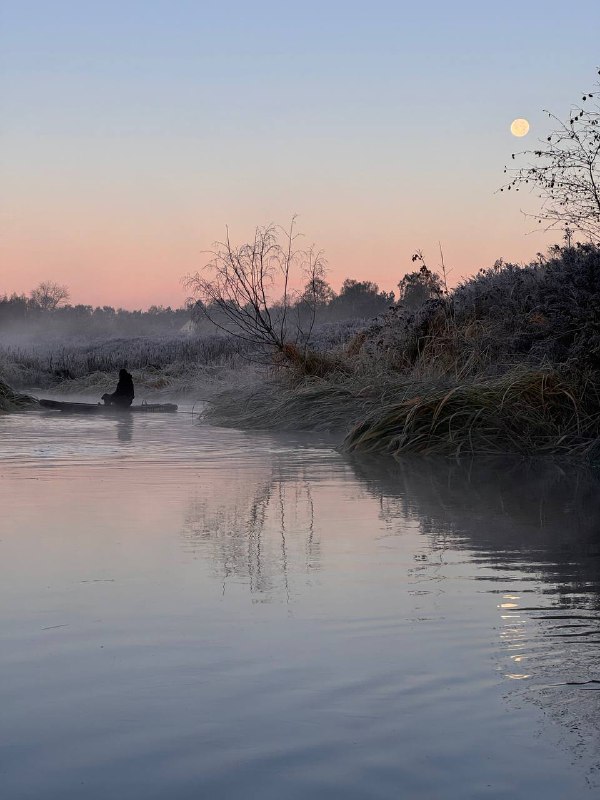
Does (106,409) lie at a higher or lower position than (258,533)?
higher

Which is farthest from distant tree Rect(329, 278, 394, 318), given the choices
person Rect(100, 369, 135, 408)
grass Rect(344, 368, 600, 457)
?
grass Rect(344, 368, 600, 457)

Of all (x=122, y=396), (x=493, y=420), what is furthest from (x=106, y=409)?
(x=493, y=420)

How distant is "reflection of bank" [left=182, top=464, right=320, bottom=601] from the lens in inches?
190

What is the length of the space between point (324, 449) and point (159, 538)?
21.1 ft

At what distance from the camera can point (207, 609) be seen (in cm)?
409

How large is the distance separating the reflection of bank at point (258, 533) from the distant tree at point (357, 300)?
63334 millimetres

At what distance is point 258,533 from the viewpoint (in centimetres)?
600

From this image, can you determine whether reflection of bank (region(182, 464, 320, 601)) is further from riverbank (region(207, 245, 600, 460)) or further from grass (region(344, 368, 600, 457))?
riverbank (region(207, 245, 600, 460))

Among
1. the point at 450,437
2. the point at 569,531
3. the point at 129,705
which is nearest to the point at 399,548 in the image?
the point at 569,531

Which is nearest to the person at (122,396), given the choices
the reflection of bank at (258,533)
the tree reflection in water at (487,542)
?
the tree reflection in water at (487,542)

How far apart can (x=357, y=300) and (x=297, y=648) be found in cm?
7020

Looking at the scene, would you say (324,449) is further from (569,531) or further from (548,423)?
(569,531)

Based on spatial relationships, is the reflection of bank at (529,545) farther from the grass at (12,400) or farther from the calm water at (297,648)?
the grass at (12,400)

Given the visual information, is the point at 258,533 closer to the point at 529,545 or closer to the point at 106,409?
the point at 529,545
